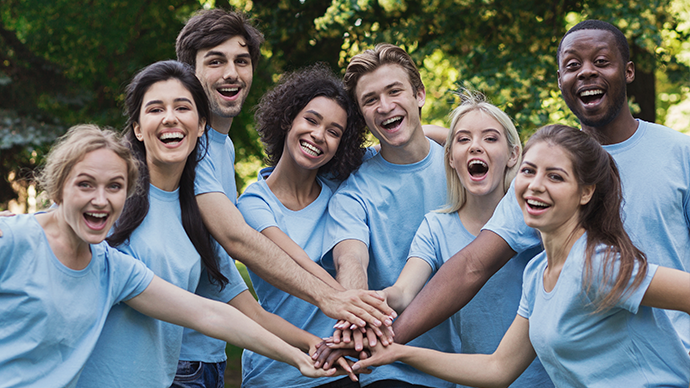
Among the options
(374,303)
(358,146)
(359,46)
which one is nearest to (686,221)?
(374,303)

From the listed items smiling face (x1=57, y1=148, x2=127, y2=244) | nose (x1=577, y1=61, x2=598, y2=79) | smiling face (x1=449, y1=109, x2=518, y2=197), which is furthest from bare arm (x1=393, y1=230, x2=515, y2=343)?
smiling face (x1=57, y1=148, x2=127, y2=244)

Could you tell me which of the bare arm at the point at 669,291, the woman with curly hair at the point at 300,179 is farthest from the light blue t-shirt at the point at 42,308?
the bare arm at the point at 669,291

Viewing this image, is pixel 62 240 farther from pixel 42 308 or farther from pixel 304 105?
pixel 304 105

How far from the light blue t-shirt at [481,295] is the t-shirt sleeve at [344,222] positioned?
35 centimetres

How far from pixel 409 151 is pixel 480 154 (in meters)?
0.55

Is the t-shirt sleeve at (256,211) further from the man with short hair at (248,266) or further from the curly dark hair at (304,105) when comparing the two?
the curly dark hair at (304,105)

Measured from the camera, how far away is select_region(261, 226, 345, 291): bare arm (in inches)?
145

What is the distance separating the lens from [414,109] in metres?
4.30

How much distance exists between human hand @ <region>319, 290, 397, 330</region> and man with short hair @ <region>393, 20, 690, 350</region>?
0.47 feet

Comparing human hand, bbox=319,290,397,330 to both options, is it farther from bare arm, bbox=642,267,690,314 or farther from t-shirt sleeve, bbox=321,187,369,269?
bare arm, bbox=642,267,690,314

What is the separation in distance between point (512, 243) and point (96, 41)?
8.61 meters

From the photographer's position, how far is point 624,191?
133 inches

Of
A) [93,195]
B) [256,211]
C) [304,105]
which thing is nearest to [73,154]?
[93,195]

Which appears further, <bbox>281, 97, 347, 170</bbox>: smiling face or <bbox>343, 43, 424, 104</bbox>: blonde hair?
<bbox>343, 43, 424, 104</bbox>: blonde hair
